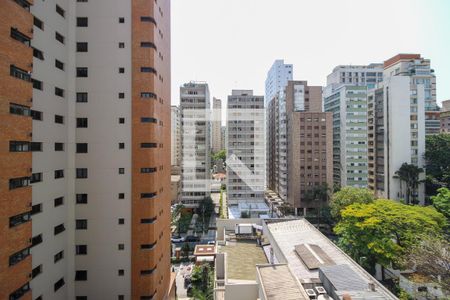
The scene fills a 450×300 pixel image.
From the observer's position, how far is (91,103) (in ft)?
61.3

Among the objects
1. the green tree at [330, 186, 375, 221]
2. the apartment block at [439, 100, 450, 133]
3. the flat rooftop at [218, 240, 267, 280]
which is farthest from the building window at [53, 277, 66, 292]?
the apartment block at [439, 100, 450, 133]

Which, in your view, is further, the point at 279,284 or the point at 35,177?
the point at 279,284

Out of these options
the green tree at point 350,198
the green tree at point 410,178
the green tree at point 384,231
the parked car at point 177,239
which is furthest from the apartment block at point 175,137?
the green tree at point 384,231

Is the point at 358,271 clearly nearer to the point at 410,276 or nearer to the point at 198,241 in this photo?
the point at 410,276

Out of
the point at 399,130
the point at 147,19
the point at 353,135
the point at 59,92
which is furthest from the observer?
the point at 353,135

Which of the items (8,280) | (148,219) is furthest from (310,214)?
(8,280)

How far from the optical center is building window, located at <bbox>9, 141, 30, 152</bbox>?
1230 cm

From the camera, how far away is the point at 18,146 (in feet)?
41.7

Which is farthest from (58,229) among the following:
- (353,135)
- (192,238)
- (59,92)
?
(353,135)

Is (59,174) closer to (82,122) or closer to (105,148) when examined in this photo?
(105,148)

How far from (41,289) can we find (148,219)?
22.6 feet

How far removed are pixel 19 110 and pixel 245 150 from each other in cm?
4458

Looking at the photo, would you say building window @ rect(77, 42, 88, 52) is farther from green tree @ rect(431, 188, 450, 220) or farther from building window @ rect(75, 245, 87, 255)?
green tree @ rect(431, 188, 450, 220)

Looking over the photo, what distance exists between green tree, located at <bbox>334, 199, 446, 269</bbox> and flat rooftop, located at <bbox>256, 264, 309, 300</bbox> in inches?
450
